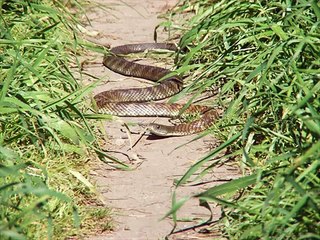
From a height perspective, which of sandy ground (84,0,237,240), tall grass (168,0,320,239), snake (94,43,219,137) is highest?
tall grass (168,0,320,239)

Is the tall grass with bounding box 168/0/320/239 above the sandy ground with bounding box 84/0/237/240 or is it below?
above

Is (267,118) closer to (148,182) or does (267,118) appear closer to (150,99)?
(148,182)

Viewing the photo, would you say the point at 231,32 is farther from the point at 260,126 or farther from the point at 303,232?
the point at 303,232

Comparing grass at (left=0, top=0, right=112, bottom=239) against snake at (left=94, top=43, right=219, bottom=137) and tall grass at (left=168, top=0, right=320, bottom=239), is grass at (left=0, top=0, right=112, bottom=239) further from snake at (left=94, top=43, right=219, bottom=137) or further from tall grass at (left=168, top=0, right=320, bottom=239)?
snake at (left=94, top=43, right=219, bottom=137)

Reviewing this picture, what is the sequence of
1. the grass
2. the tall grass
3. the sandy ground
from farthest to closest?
the sandy ground
the grass
the tall grass

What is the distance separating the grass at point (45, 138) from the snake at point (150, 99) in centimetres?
102

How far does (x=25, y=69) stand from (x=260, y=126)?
1952 millimetres

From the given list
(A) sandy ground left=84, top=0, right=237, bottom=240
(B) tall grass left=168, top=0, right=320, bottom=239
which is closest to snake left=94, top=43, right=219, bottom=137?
(A) sandy ground left=84, top=0, right=237, bottom=240

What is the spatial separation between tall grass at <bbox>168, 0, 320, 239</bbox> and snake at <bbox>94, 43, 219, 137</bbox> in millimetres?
355

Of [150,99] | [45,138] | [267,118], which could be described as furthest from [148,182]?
[150,99]

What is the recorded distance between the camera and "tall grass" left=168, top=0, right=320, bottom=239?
546 centimetres

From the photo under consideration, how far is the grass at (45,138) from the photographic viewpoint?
20.4 ft

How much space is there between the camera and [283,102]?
22.6ft

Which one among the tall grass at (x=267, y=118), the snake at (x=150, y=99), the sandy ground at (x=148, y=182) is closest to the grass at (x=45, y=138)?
the sandy ground at (x=148, y=182)
